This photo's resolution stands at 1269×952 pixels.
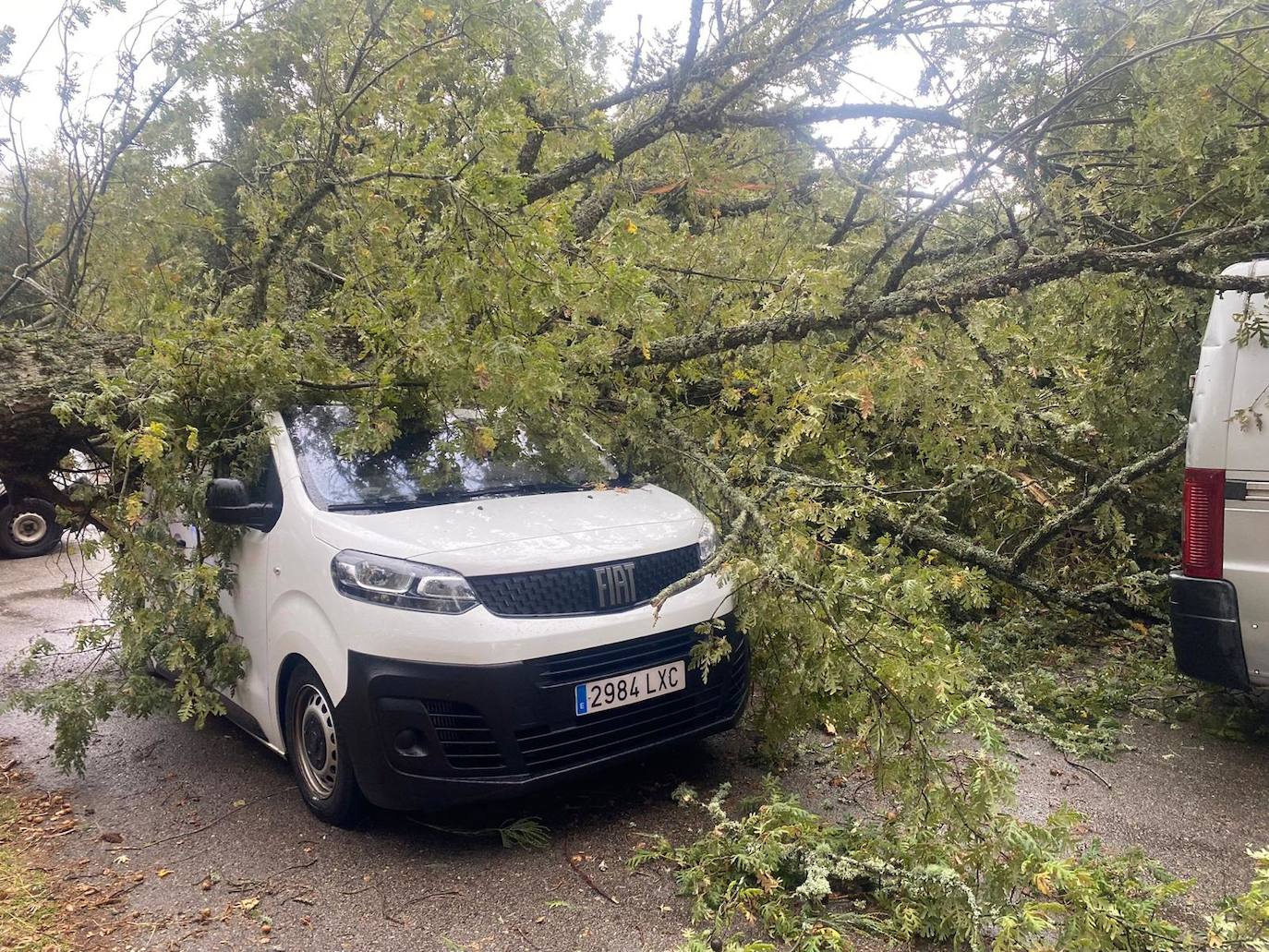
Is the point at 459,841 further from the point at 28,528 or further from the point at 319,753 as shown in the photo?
the point at 28,528

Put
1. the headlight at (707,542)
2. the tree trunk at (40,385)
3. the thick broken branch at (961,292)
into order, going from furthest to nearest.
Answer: the tree trunk at (40,385) → the headlight at (707,542) → the thick broken branch at (961,292)

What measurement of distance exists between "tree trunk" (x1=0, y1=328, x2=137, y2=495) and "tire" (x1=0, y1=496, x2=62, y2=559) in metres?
7.57

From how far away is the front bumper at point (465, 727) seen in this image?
3.25 meters

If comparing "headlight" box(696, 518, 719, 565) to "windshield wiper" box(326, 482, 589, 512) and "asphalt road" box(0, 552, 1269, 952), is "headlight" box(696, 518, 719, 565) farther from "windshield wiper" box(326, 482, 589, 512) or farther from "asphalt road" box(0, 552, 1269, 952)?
"asphalt road" box(0, 552, 1269, 952)

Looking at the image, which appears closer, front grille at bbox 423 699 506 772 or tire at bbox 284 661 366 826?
front grille at bbox 423 699 506 772

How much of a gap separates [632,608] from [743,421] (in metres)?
2.15

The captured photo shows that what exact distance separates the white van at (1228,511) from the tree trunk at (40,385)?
504cm

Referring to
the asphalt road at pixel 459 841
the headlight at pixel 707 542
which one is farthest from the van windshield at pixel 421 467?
the asphalt road at pixel 459 841

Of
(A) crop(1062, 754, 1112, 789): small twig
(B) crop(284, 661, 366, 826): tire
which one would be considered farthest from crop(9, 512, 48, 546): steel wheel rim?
(A) crop(1062, 754, 1112, 789): small twig

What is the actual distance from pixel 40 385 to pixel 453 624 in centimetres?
275

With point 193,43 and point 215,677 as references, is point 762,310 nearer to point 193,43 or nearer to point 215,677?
point 215,677

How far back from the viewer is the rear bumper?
386 cm

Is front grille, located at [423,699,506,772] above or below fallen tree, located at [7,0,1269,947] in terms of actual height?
below

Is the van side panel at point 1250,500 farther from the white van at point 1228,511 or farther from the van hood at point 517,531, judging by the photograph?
the van hood at point 517,531
